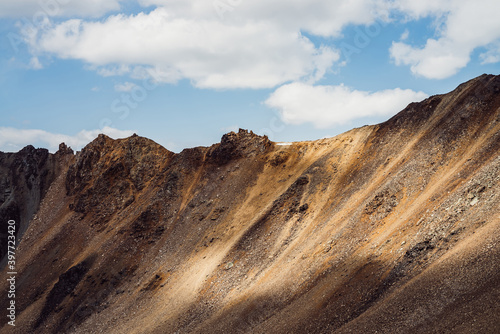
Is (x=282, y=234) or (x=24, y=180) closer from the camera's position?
(x=282, y=234)

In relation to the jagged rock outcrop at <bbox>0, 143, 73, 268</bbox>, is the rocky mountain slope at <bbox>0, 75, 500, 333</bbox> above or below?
below

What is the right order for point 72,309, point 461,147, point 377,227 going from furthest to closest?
point 72,309, point 461,147, point 377,227

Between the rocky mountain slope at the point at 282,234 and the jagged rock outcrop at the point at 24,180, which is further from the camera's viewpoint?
the jagged rock outcrop at the point at 24,180

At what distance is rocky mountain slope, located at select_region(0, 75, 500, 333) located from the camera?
2255 centimetres

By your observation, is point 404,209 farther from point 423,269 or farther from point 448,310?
point 448,310

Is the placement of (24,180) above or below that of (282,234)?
above

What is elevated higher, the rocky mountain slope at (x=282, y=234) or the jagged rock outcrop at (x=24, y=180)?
the jagged rock outcrop at (x=24, y=180)

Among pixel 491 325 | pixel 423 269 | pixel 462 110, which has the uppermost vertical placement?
pixel 462 110

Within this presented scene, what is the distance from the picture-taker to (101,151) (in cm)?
6662

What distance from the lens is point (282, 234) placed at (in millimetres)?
41188

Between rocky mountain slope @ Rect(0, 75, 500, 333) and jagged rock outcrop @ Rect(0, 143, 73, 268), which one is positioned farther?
jagged rock outcrop @ Rect(0, 143, 73, 268)

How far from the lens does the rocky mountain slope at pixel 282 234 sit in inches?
888

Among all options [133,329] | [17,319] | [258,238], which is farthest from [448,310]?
[17,319]

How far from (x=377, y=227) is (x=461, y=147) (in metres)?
10.9
